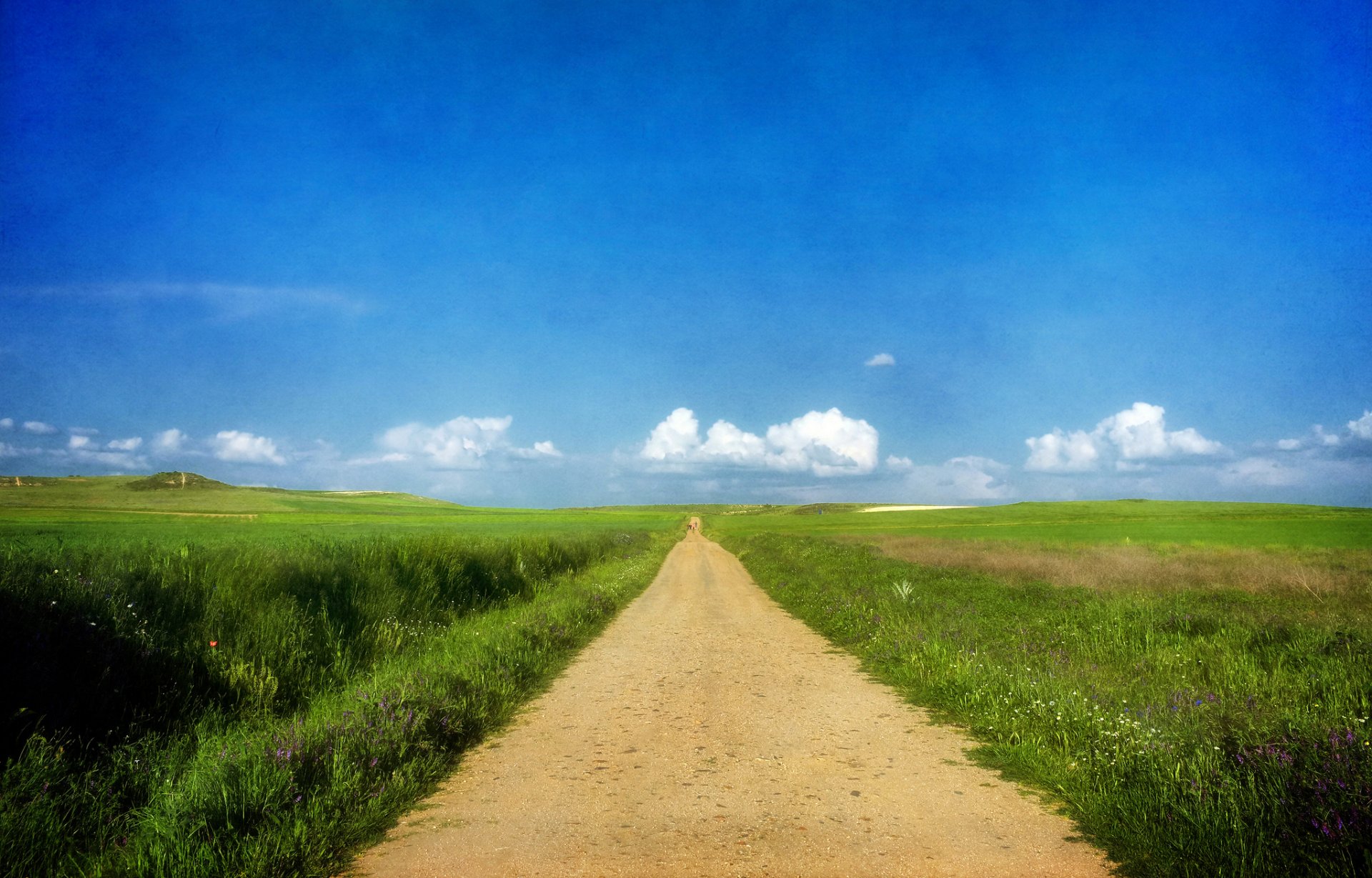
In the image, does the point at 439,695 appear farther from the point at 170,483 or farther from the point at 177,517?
the point at 170,483

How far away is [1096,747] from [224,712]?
27.6ft

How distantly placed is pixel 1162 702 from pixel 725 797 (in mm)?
4758

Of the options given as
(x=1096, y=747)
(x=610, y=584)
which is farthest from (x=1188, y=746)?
(x=610, y=584)

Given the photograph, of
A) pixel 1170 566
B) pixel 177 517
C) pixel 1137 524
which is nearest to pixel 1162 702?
pixel 1170 566

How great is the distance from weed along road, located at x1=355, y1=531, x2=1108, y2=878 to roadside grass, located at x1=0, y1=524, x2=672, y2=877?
0.54 metres

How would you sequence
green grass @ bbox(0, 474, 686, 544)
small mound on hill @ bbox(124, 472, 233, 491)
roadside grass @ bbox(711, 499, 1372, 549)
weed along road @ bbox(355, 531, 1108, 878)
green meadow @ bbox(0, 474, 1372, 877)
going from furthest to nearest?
1. small mound on hill @ bbox(124, 472, 233, 491)
2. roadside grass @ bbox(711, 499, 1372, 549)
3. green grass @ bbox(0, 474, 686, 544)
4. green meadow @ bbox(0, 474, 1372, 877)
5. weed along road @ bbox(355, 531, 1108, 878)

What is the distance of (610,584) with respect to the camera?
67.3 feet

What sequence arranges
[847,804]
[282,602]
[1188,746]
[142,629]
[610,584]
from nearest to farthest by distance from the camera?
1. [847,804]
2. [1188,746]
3. [142,629]
4. [282,602]
5. [610,584]

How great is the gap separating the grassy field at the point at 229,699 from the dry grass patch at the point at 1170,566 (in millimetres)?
16856

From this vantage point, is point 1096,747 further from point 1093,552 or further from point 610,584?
point 1093,552

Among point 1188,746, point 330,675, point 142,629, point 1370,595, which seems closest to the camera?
point 1188,746

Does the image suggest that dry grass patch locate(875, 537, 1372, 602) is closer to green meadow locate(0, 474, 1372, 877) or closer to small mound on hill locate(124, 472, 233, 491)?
green meadow locate(0, 474, 1372, 877)

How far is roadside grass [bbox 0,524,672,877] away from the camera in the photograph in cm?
426

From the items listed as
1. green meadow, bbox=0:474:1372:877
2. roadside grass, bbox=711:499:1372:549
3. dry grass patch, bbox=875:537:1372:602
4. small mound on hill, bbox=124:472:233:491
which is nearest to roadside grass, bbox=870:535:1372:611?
dry grass patch, bbox=875:537:1372:602
